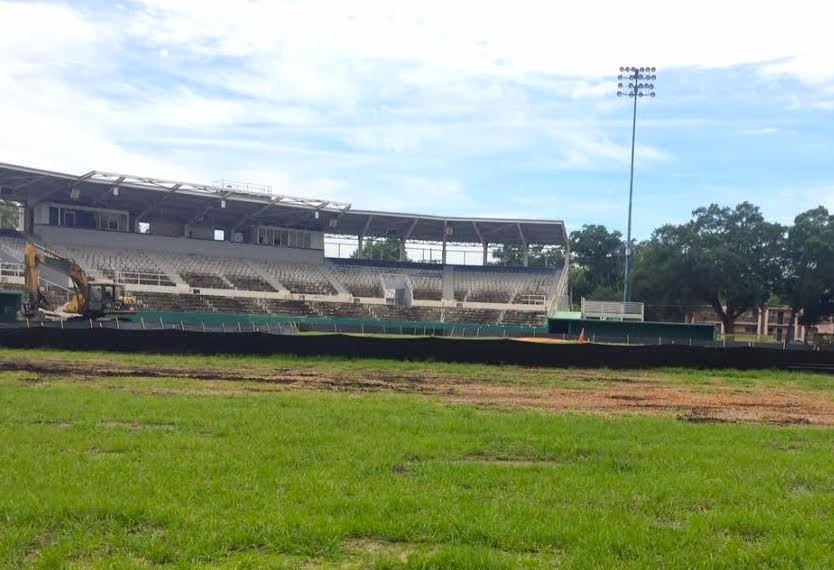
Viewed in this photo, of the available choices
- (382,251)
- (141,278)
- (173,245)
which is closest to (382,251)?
(382,251)

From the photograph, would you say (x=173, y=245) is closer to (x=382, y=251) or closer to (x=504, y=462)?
(x=504, y=462)

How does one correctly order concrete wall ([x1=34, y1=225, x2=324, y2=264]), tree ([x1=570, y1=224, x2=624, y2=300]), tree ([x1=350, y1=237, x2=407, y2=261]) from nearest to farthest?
concrete wall ([x1=34, y1=225, x2=324, y2=264]), tree ([x1=570, y1=224, x2=624, y2=300]), tree ([x1=350, y1=237, x2=407, y2=261])

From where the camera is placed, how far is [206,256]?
62.5m

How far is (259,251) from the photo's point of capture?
65.4 m

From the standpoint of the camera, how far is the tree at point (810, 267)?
64125 mm

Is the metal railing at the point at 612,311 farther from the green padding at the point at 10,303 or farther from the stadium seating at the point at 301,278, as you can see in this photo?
the green padding at the point at 10,303

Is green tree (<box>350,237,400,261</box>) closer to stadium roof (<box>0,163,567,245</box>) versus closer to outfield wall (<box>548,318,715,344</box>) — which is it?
stadium roof (<box>0,163,567,245</box>)

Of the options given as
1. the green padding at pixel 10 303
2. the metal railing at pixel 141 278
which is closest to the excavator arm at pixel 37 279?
the green padding at pixel 10 303

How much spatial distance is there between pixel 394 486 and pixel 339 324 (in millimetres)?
42854

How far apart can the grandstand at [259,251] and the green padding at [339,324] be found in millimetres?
4929

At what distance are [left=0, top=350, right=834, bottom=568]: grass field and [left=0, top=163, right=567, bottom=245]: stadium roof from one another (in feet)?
146

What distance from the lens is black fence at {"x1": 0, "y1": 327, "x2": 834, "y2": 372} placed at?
25812 millimetres

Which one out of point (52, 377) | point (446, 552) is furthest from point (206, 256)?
point (446, 552)

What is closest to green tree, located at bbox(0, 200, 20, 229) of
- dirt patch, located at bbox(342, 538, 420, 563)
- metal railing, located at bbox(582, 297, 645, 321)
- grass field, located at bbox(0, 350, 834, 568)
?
metal railing, located at bbox(582, 297, 645, 321)
